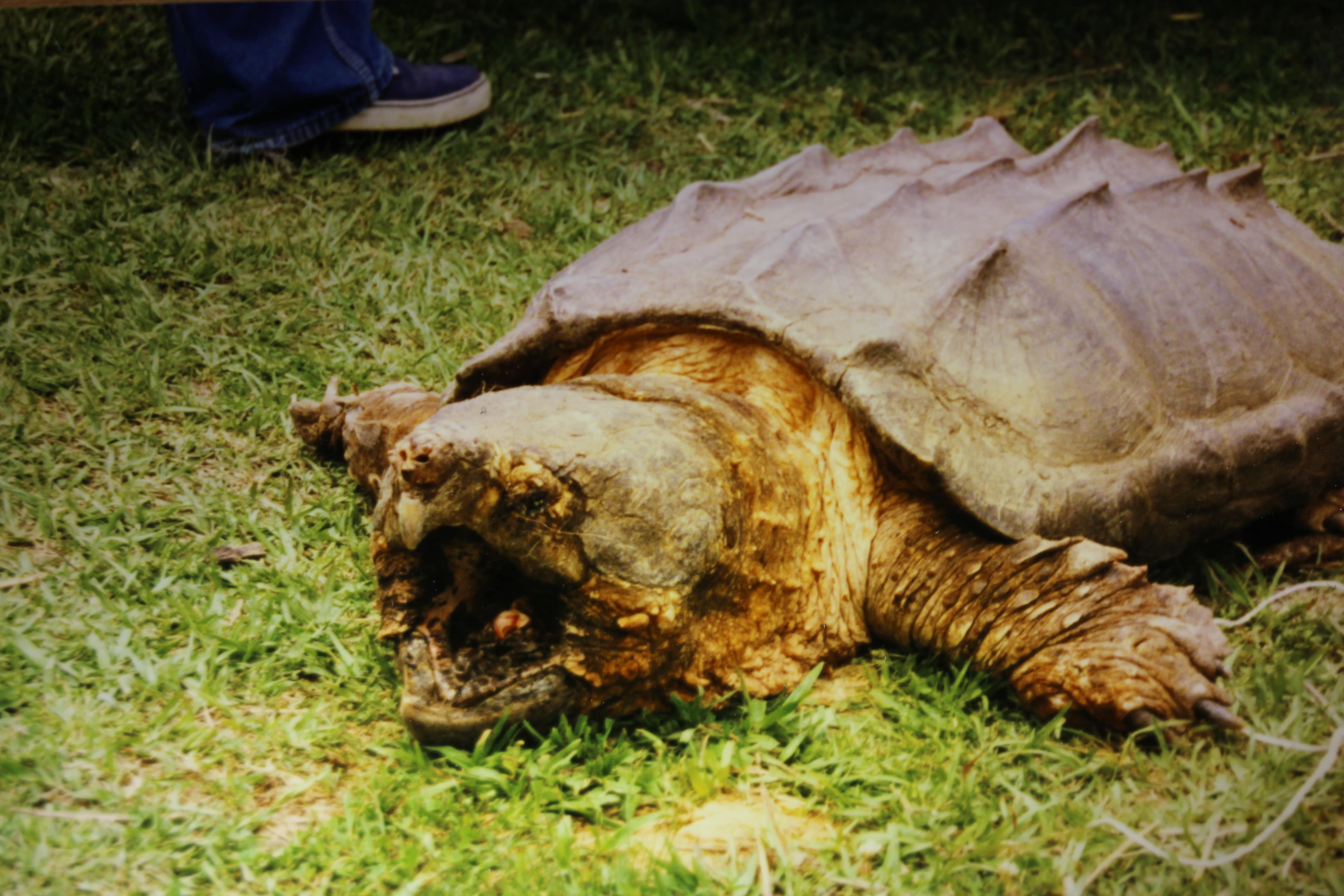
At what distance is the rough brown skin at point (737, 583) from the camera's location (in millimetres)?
1796

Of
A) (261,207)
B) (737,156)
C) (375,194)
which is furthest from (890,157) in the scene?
(261,207)

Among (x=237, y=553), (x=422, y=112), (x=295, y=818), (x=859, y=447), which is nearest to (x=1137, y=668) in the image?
(x=859, y=447)

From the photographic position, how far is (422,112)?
4117 mm

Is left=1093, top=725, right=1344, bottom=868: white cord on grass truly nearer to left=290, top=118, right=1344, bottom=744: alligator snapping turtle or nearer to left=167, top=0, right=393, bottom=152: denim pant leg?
left=290, top=118, right=1344, bottom=744: alligator snapping turtle

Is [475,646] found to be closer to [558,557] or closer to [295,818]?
[558,557]


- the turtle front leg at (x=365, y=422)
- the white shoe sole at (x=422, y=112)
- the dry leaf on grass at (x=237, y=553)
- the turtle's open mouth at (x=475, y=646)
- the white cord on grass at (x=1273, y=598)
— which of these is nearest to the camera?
the turtle's open mouth at (x=475, y=646)

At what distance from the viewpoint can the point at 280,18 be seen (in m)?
3.82

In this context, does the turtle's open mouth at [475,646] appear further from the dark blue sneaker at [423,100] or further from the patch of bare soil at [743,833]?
the dark blue sneaker at [423,100]

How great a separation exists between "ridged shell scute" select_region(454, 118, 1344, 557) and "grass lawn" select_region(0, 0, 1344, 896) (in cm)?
35

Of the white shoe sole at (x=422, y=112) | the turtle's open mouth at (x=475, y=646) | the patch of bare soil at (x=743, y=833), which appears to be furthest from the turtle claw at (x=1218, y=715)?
the white shoe sole at (x=422, y=112)

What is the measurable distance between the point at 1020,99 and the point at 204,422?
366 cm

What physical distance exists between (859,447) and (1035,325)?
457 mm

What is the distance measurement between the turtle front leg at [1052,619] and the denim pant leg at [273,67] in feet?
9.11

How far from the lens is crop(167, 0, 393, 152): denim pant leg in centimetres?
379
